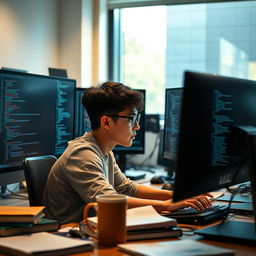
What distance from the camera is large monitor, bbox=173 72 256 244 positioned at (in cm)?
119

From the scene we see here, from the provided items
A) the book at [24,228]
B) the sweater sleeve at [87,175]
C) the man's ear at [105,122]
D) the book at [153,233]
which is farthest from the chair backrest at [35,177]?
the book at [153,233]

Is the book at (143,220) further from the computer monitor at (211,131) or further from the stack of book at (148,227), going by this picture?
the computer monitor at (211,131)

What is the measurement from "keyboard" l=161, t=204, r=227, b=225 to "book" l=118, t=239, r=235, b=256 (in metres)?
0.31

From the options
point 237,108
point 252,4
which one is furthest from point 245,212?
point 252,4

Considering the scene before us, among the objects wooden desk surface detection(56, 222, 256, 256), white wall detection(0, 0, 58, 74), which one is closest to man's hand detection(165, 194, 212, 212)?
wooden desk surface detection(56, 222, 256, 256)

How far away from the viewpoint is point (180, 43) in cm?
427

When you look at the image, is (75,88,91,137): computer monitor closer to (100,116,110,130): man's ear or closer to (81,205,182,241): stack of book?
(100,116,110,130): man's ear

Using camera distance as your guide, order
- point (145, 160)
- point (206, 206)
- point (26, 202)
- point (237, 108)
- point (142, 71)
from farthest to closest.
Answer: point (142, 71)
point (145, 160)
point (26, 202)
point (206, 206)
point (237, 108)

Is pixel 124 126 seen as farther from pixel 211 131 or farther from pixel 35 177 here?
pixel 211 131

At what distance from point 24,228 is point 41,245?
168mm

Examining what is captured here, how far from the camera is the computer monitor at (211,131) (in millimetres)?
1183

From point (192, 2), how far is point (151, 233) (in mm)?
3265

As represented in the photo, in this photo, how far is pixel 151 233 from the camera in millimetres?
1290

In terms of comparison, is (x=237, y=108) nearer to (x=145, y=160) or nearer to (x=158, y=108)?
(x=145, y=160)
